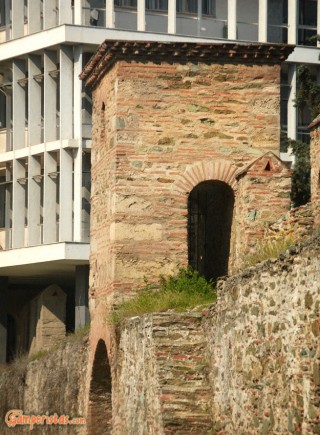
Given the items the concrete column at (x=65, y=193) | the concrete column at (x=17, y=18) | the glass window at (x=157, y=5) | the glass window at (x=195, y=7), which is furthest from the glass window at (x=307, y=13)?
the concrete column at (x=65, y=193)

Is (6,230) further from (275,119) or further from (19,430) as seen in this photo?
(275,119)

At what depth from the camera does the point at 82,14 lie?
4194cm

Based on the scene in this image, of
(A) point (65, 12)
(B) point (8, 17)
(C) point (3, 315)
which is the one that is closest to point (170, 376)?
(A) point (65, 12)

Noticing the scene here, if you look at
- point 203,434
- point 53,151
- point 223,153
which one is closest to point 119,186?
point 223,153

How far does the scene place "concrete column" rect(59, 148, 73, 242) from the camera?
41.5 meters

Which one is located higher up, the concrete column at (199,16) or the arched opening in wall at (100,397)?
the concrete column at (199,16)

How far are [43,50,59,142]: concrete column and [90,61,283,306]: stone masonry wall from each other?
15.7 metres

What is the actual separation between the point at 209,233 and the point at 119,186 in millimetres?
2529

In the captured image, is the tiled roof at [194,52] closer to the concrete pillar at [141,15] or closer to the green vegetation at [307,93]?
the green vegetation at [307,93]

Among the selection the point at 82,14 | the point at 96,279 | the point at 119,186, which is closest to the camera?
the point at 119,186

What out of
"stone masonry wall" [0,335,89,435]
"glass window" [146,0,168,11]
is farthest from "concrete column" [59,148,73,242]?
"glass window" [146,0,168,11]

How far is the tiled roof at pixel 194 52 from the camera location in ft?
85.7

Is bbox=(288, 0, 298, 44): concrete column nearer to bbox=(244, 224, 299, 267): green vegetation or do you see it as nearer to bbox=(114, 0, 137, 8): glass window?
bbox=(114, 0, 137, 8): glass window

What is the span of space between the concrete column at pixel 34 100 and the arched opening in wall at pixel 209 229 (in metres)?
15.6
